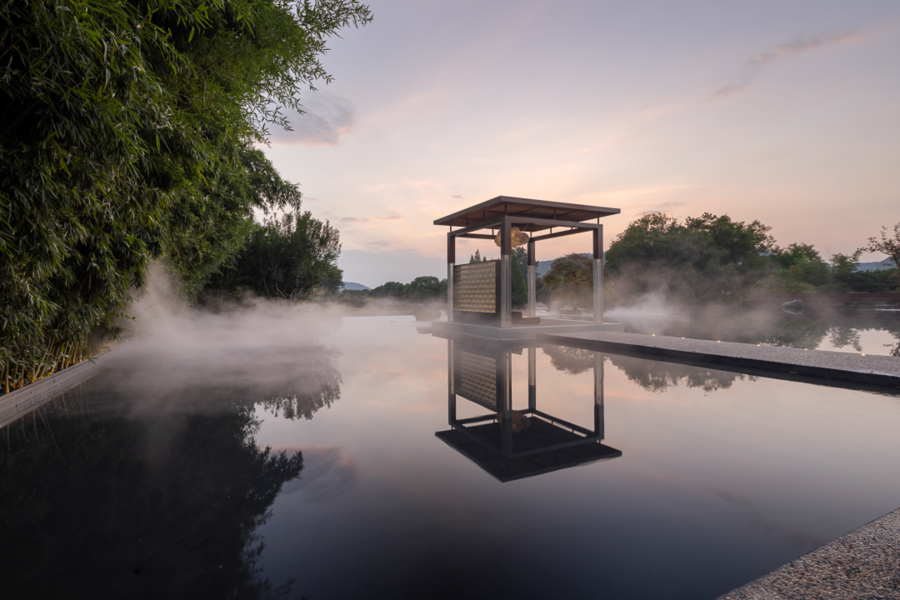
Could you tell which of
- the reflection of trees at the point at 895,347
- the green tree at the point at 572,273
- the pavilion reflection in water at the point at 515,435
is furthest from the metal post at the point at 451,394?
the green tree at the point at 572,273

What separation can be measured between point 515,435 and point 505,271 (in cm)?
892

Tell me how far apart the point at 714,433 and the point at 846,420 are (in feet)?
5.21

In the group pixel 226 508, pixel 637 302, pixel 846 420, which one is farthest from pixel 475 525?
pixel 637 302

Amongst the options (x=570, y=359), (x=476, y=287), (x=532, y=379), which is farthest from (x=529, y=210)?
(x=532, y=379)

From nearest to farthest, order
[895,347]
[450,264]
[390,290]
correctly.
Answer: [895,347] < [450,264] < [390,290]

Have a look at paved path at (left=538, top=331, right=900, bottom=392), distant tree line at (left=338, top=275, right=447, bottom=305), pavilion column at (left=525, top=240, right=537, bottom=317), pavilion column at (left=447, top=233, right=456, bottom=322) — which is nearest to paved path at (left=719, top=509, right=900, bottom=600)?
paved path at (left=538, top=331, right=900, bottom=392)

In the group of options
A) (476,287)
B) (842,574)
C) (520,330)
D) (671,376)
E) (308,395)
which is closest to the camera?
(842,574)

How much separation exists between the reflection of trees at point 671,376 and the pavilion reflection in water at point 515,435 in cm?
76

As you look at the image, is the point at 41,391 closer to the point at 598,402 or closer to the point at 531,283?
the point at 598,402

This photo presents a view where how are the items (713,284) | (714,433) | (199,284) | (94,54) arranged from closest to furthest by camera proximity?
(94,54) < (714,433) < (199,284) < (713,284)

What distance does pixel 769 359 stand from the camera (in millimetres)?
6738

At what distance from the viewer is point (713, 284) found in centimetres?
2725

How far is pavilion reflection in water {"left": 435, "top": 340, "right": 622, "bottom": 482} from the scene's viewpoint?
303 centimetres

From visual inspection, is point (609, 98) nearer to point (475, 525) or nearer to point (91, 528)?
point (475, 525)
